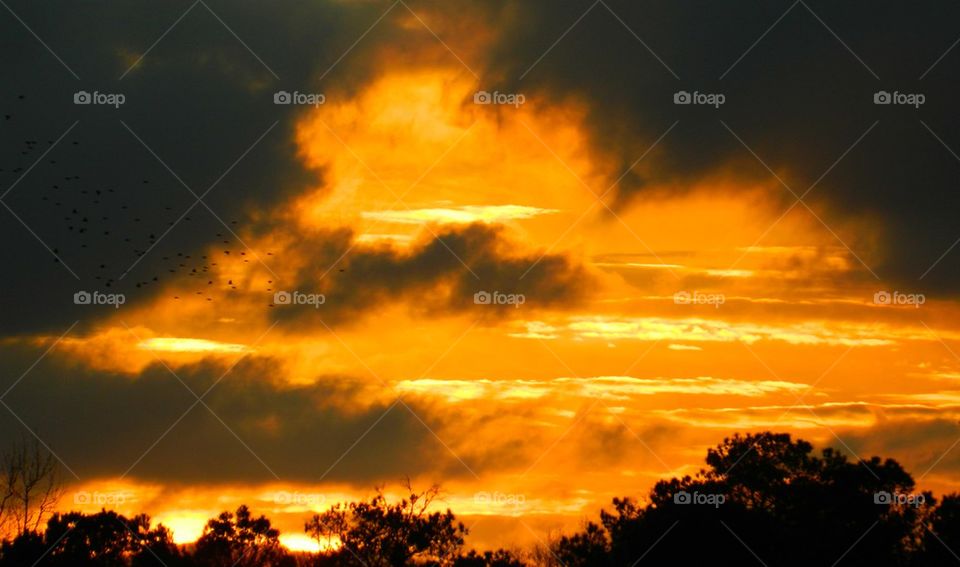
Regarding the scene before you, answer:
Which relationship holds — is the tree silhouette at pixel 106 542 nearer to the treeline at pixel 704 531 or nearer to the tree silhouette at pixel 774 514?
the treeline at pixel 704 531

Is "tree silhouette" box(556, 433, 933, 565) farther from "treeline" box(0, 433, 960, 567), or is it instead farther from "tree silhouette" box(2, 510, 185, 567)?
"tree silhouette" box(2, 510, 185, 567)

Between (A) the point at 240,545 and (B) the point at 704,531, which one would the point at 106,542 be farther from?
(B) the point at 704,531

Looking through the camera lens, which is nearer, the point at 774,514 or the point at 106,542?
the point at 774,514

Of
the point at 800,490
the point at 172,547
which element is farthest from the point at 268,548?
the point at 800,490

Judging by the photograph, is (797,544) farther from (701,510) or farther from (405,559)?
(405,559)

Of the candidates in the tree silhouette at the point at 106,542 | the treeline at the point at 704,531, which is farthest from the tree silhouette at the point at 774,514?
the tree silhouette at the point at 106,542

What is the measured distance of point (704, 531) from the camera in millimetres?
68062

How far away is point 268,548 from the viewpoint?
9506 centimetres

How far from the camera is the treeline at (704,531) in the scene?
68812mm

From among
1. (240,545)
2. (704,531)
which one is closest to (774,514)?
(704,531)

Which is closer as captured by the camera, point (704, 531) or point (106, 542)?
point (704, 531)

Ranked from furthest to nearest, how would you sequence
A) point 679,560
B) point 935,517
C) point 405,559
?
point 405,559
point 935,517
point 679,560

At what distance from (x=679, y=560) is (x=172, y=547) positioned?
4216cm

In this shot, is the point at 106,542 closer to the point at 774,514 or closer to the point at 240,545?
the point at 240,545
